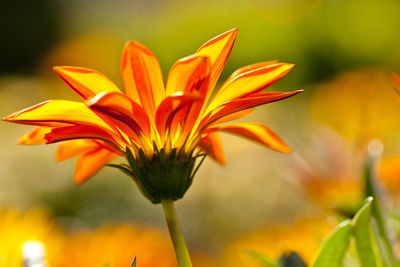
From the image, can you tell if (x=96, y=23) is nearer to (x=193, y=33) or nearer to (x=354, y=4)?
(x=193, y=33)

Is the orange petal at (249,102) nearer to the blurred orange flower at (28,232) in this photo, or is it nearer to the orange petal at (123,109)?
the orange petal at (123,109)

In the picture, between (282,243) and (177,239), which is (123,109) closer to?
(177,239)

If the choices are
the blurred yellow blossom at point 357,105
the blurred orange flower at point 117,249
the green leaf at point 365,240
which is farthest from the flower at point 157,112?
the blurred yellow blossom at point 357,105

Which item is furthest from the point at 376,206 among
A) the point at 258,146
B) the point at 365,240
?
the point at 258,146

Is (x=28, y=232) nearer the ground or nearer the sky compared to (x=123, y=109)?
nearer the ground

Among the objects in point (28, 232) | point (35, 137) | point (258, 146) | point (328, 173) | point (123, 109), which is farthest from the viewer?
point (258, 146)
